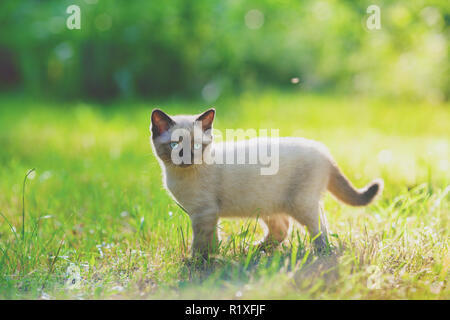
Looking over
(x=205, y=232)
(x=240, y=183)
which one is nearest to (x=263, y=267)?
(x=205, y=232)

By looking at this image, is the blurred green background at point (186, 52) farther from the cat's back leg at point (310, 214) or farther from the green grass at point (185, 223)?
the cat's back leg at point (310, 214)

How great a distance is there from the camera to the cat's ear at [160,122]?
2621 millimetres

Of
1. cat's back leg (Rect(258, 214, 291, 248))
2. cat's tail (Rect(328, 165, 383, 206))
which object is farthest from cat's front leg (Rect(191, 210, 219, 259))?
cat's tail (Rect(328, 165, 383, 206))

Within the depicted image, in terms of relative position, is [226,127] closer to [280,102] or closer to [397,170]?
[280,102]

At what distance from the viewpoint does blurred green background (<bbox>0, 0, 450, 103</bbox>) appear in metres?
7.25

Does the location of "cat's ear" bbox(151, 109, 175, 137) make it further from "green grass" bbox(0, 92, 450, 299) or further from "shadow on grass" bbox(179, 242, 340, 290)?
"shadow on grass" bbox(179, 242, 340, 290)

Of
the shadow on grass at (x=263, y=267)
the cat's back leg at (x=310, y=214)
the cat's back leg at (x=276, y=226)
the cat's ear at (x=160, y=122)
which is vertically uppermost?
the cat's ear at (x=160, y=122)

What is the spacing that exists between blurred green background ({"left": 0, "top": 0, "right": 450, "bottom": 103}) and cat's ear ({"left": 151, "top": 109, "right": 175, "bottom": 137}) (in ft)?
14.1

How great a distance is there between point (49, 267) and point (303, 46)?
23.6 feet

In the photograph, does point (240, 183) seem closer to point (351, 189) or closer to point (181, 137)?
point (181, 137)

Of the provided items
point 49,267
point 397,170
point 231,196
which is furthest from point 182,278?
point 397,170

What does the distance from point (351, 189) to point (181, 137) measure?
1.20 m

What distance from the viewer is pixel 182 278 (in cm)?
245

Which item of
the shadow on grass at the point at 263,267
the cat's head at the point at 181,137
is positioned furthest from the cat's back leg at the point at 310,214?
the cat's head at the point at 181,137
